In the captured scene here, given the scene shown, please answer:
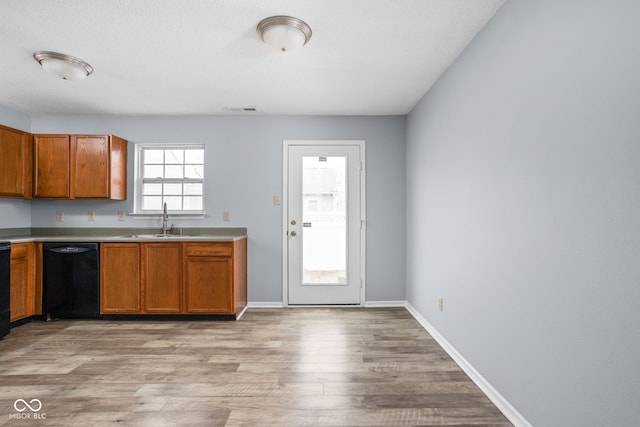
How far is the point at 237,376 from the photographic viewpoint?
237 centimetres

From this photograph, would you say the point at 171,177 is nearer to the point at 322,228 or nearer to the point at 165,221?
the point at 165,221

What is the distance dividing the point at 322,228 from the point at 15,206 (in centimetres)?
371

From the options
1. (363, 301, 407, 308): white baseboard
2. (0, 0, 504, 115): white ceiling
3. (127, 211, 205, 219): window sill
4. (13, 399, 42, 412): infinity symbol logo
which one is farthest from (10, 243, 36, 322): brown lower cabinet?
(363, 301, 407, 308): white baseboard

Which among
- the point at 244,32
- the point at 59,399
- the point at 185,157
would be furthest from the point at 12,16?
the point at 59,399

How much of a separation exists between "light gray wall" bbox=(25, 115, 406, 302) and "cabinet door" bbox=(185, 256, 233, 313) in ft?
1.99

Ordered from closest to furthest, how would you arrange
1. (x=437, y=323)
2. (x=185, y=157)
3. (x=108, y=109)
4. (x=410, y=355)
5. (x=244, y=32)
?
(x=244, y=32), (x=410, y=355), (x=437, y=323), (x=108, y=109), (x=185, y=157)

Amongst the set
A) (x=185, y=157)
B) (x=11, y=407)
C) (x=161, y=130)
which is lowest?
(x=11, y=407)

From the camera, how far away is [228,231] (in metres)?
4.19

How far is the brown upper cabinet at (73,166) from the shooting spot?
3865 mm

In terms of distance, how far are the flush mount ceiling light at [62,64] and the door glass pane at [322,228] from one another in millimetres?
2369

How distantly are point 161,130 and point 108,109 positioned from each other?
0.61 metres

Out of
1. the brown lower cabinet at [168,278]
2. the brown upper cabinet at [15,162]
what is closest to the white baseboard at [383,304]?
the brown lower cabinet at [168,278]

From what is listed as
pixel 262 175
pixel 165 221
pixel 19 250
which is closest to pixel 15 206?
pixel 19 250

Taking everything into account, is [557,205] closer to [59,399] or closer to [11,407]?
[59,399]
